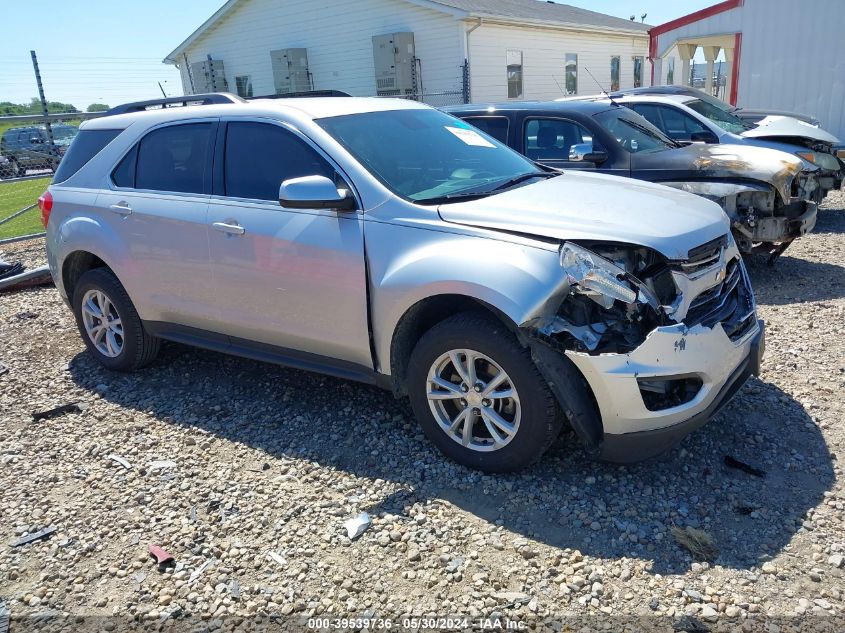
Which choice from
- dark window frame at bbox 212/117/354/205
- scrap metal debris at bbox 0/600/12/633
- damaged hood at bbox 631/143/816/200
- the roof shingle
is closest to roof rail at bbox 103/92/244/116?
dark window frame at bbox 212/117/354/205

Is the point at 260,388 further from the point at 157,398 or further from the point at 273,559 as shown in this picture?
the point at 273,559

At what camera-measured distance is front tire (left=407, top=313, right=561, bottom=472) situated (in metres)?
3.22

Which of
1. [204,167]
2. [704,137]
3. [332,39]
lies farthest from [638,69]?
[204,167]

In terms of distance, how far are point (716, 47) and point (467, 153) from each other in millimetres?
15075

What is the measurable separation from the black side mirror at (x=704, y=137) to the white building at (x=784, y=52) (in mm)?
5260

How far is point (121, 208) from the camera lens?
475 cm

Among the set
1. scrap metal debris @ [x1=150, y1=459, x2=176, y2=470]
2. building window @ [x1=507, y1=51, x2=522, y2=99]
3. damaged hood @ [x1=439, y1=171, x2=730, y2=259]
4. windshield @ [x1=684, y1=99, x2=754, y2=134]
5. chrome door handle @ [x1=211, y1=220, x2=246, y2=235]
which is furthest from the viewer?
building window @ [x1=507, y1=51, x2=522, y2=99]

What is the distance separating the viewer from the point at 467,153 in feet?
14.3

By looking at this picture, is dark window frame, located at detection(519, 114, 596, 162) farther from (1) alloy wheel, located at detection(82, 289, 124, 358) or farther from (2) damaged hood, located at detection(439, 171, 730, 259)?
(1) alloy wheel, located at detection(82, 289, 124, 358)

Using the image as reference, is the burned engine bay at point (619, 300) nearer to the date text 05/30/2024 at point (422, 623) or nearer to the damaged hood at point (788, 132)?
the date text 05/30/2024 at point (422, 623)

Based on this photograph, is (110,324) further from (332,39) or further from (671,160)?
(332,39)

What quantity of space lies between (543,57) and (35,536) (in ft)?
72.4

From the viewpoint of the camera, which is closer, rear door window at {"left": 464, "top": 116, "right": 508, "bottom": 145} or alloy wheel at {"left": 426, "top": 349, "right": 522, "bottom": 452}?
alloy wheel at {"left": 426, "top": 349, "right": 522, "bottom": 452}

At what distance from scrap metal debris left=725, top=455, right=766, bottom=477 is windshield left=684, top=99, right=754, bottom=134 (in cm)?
641
